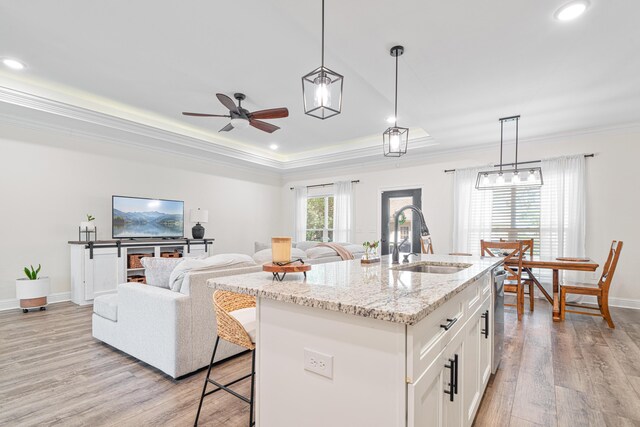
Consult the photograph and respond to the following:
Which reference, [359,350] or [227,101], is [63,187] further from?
[359,350]

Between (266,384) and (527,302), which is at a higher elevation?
(266,384)

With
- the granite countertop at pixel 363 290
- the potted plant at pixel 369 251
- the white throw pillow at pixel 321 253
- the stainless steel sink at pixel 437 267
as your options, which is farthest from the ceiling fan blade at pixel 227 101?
the stainless steel sink at pixel 437 267

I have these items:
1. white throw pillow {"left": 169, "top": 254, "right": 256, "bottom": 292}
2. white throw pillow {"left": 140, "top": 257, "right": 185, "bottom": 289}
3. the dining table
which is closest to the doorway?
the dining table

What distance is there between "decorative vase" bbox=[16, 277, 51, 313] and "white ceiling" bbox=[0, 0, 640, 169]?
253 cm

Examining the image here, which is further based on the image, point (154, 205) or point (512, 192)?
point (154, 205)

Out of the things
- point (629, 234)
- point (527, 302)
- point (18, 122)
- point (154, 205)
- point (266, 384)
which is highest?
point (18, 122)

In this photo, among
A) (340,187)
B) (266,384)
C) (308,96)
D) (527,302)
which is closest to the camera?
(266,384)

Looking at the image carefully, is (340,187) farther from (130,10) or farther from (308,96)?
(130,10)

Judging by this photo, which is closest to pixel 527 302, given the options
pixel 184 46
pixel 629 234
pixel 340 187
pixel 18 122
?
pixel 629 234

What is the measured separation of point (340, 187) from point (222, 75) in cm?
424

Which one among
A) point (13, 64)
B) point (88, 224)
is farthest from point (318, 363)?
point (88, 224)

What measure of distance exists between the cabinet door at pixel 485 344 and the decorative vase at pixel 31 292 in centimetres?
539

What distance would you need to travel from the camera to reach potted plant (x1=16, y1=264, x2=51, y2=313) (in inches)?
168

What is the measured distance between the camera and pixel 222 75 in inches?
149
